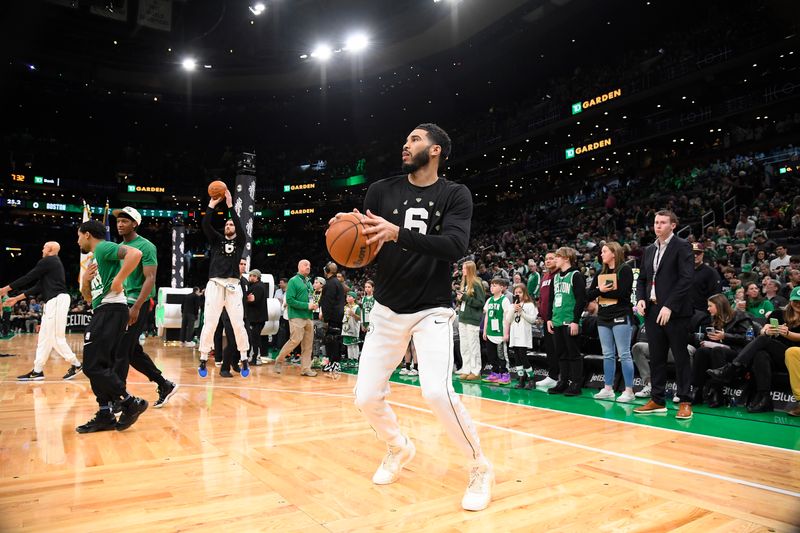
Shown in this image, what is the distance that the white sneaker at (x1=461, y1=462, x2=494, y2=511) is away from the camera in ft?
8.49

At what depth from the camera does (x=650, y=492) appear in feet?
9.48

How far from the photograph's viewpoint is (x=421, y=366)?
2799mm

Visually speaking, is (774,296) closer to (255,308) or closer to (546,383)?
(546,383)

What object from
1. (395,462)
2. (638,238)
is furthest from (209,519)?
(638,238)

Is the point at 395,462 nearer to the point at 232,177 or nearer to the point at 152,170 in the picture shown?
the point at 232,177

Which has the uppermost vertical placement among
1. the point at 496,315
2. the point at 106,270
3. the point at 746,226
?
the point at 746,226

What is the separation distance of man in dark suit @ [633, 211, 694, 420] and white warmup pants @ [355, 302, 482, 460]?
3.22 m

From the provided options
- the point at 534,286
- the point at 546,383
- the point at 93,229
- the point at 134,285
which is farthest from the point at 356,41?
the point at 134,285

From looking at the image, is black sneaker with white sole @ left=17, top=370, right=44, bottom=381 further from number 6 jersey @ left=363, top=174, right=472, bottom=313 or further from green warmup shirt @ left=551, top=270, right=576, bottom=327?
green warmup shirt @ left=551, top=270, right=576, bottom=327

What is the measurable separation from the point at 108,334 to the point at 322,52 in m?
23.3

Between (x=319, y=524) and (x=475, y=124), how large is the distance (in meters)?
31.2

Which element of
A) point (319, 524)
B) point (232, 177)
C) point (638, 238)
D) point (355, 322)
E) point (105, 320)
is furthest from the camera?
point (232, 177)

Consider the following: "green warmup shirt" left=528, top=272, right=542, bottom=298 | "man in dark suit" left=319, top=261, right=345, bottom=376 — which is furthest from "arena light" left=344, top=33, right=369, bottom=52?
"man in dark suit" left=319, top=261, right=345, bottom=376

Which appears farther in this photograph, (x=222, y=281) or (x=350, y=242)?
(x=222, y=281)
